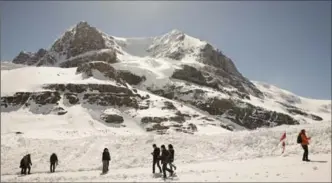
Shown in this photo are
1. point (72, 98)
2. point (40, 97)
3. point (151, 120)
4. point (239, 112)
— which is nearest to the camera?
point (40, 97)

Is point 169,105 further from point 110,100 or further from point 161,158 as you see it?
point 161,158

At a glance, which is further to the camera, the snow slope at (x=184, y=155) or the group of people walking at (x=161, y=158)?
the snow slope at (x=184, y=155)

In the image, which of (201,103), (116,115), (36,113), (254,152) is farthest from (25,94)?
(254,152)

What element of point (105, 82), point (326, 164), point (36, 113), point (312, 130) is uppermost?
point (105, 82)

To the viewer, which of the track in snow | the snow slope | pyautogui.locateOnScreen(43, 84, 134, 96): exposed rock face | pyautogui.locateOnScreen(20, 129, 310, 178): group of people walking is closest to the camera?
the track in snow

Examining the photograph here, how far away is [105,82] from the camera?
515 ft

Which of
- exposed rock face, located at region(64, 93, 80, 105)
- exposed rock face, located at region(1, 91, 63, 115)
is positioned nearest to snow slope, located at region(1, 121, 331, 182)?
exposed rock face, located at region(1, 91, 63, 115)

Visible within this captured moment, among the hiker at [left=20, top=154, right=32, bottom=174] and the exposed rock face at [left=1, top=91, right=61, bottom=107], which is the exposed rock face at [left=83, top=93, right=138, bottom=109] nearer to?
the exposed rock face at [left=1, top=91, right=61, bottom=107]

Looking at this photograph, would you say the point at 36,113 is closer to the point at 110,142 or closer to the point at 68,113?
the point at 68,113

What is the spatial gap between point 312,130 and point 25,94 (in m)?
111

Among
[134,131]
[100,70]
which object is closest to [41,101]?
[134,131]

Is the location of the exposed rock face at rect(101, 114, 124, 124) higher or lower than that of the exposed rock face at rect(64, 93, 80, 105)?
lower

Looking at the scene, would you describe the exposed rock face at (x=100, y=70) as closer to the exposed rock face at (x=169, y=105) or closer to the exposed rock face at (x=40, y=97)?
the exposed rock face at (x=169, y=105)

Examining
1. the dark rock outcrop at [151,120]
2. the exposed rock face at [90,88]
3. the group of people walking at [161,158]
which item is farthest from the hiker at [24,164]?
the exposed rock face at [90,88]
